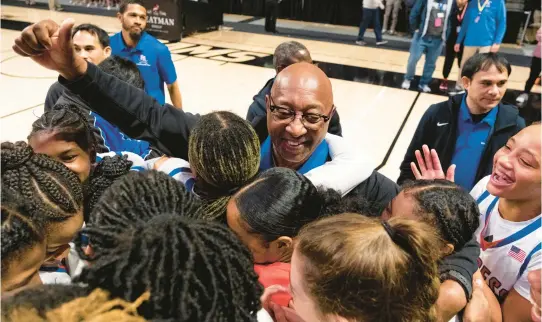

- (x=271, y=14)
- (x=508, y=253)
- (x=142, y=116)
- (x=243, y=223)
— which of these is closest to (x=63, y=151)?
(x=142, y=116)

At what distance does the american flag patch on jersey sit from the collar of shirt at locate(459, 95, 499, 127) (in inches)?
43.2

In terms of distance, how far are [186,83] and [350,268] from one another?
575 centimetres

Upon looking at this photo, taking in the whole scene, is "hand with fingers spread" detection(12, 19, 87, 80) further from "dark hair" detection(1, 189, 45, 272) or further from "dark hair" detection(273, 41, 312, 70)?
"dark hair" detection(273, 41, 312, 70)

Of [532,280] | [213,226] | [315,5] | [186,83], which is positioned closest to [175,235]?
[213,226]

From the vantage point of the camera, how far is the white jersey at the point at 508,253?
54.3 inches

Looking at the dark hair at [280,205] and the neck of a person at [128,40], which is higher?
the neck of a person at [128,40]

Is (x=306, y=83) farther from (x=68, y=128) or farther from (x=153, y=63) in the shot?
(x=153, y=63)

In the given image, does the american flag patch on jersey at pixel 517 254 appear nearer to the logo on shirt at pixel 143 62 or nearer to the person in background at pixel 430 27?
the logo on shirt at pixel 143 62

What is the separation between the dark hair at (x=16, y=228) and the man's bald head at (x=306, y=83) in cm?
103

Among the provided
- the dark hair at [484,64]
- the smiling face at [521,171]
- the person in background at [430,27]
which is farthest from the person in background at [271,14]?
the smiling face at [521,171]

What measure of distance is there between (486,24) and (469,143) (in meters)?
3.80

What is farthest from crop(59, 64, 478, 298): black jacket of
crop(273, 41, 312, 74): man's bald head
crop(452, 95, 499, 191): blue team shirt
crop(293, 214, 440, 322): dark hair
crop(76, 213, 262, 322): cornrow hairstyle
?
crop(273, 41, 312, 74): man's bald head

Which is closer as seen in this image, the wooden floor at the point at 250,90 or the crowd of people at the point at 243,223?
the crowd of people at the point at 243,223

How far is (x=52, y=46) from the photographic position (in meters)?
1.32
